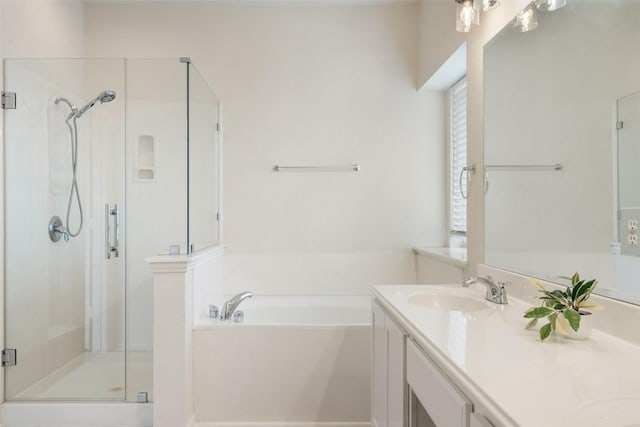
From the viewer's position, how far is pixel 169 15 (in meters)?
3.00

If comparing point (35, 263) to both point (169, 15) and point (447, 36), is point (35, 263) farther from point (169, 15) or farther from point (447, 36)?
point (447, 36)

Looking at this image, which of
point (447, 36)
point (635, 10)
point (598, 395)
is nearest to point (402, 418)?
point (598, 395)

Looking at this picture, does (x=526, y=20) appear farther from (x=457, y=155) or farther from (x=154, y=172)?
(x=154, y=172)

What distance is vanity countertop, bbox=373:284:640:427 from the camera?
2.16 ft

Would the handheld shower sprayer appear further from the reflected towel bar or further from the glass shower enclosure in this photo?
the reflected towel bar

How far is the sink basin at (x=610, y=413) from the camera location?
62cm

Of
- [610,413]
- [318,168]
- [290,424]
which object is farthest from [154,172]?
[610,413]

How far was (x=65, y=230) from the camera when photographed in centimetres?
249

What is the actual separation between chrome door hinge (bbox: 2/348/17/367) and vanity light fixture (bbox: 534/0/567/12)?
3157mm

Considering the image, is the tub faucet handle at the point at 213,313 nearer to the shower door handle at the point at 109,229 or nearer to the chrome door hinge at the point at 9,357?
the shower door handle at the point at 109,229

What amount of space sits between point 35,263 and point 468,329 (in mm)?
2515

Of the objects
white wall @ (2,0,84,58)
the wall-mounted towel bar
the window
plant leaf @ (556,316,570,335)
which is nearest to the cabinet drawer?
plant leaf @ (556,316,570,335)

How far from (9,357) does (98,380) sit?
503mm

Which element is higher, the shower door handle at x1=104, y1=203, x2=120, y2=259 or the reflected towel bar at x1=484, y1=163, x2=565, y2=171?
the reflected towel bar at x1=484, y1=163, x2=565, y2=171
